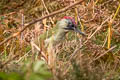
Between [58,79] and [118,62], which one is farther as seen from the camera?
[118,62]

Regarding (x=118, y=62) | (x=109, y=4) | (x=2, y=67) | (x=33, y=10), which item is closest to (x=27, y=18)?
(x=33, y=10)

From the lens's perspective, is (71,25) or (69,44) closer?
(71,25)

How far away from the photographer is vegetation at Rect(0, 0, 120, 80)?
2.09 metres

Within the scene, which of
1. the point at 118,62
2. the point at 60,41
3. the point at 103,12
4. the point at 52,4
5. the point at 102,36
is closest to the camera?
the point at 118,62

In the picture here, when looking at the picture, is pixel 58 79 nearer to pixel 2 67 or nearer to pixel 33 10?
pixel 2 67

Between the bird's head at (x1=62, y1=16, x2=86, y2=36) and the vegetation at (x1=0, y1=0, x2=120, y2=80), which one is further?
the bird's head at (x1=62, y1=16, x2=86, y2=36)

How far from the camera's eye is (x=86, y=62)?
2168mm

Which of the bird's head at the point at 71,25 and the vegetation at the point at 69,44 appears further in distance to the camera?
the bird's head at the point at 71,25

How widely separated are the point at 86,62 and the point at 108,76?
0.32m

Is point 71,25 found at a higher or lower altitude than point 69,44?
higher

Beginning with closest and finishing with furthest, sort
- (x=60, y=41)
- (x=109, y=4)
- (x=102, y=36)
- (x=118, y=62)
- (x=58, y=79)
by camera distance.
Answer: (x=58, y=79), (x=118, y=62), (x=60, y=41), (x=102, y=36), (x=109, y=4)

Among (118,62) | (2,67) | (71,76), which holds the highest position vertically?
(2,67)

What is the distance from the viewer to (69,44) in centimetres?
367

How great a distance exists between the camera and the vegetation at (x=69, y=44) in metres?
2.09
